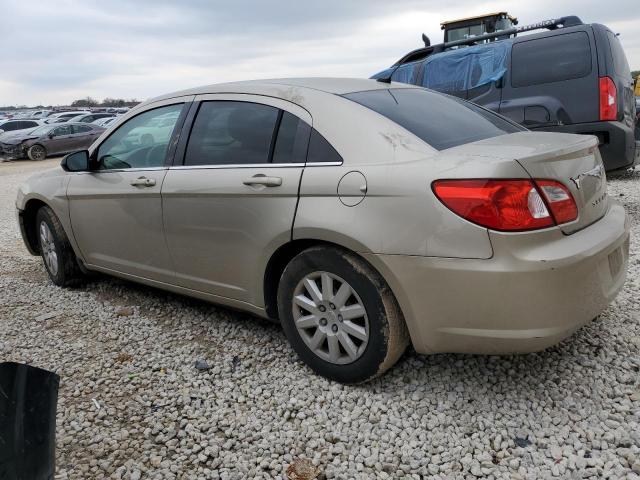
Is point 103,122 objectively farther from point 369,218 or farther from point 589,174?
point 589,174

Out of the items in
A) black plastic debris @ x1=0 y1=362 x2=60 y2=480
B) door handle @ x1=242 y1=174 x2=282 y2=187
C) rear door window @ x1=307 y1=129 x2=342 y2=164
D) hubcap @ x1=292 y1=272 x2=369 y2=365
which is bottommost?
hubcap @ x1=292 y1=272 x2=369 y2=365

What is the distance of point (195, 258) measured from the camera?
11.0ft

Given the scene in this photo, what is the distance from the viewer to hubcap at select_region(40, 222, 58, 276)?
4656mm

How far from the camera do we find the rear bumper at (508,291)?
7.21ft

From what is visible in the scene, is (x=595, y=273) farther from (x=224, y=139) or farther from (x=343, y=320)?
(x=224, y=139)

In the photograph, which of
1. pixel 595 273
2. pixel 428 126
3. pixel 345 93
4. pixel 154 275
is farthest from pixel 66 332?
pixel 595 273

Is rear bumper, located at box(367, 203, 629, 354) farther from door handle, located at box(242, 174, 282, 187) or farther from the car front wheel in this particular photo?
the car front wheel

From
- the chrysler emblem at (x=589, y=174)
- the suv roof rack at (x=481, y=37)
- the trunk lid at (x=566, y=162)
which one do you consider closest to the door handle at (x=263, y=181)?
the trunk lid at (x=566, y=162)

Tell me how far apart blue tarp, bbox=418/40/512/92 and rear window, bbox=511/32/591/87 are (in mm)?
203

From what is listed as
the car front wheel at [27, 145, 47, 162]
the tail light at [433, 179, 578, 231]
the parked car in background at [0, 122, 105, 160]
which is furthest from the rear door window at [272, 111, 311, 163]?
the car front wheel at [27, 145, 47, 162]

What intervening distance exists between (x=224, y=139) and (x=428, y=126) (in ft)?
3.91

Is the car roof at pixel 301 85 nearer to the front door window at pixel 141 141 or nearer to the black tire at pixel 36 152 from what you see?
the front door window at pixel 141 141

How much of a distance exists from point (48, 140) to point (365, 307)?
22.6 meters

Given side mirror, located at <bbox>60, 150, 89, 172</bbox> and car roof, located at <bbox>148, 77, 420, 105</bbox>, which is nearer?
car roof, located at <bbox>148, 77, 420, 105</bbox>
